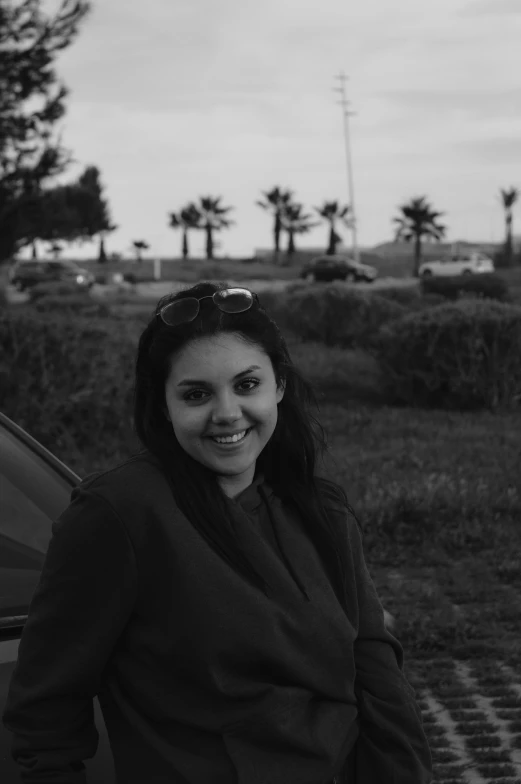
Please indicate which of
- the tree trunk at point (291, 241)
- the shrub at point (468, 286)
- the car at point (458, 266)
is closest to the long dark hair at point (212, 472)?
the shrub at point (468, 286)

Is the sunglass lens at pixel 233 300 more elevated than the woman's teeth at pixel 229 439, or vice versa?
the sunglass lens at pixel 233 300

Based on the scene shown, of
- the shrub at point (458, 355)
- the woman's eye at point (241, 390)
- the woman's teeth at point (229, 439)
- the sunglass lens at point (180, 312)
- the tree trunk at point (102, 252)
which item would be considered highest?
the tree trunk at point (102, 252)

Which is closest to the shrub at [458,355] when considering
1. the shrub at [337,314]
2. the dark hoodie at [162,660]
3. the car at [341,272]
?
the shrub at [337,314]

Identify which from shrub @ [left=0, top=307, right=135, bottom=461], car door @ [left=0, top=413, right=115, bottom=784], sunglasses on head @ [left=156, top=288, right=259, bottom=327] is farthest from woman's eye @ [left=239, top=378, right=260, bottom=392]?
shrub @ [left=0, top=307, right=135, bottom=461]

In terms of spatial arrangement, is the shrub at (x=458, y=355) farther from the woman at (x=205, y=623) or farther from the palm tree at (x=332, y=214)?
the palm tree at (x=332, y=214)

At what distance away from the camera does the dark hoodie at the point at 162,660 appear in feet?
5.94

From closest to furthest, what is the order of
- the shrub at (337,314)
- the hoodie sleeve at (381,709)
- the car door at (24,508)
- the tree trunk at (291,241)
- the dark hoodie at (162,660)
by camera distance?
the dark hoodie at (162,660)
the hoodie sleeve at (381,709)
the car door at (24,508)
the shrub at (337,314)
the tree trunk at (291,241)

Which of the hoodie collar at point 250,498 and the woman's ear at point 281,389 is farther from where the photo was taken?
the woman's ear at point 281,389

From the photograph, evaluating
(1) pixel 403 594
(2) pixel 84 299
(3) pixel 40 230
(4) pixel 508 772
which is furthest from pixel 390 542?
(3) pixel 40 230

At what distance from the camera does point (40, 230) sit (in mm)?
26031

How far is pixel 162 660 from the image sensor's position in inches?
72.0

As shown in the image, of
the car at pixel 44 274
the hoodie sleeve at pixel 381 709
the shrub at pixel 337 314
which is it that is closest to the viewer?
the hoodie sleeve at pixel 381 709

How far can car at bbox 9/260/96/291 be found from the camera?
1828 inches

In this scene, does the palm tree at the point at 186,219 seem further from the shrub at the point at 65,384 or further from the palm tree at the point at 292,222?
the shrub at the point at 65,384
